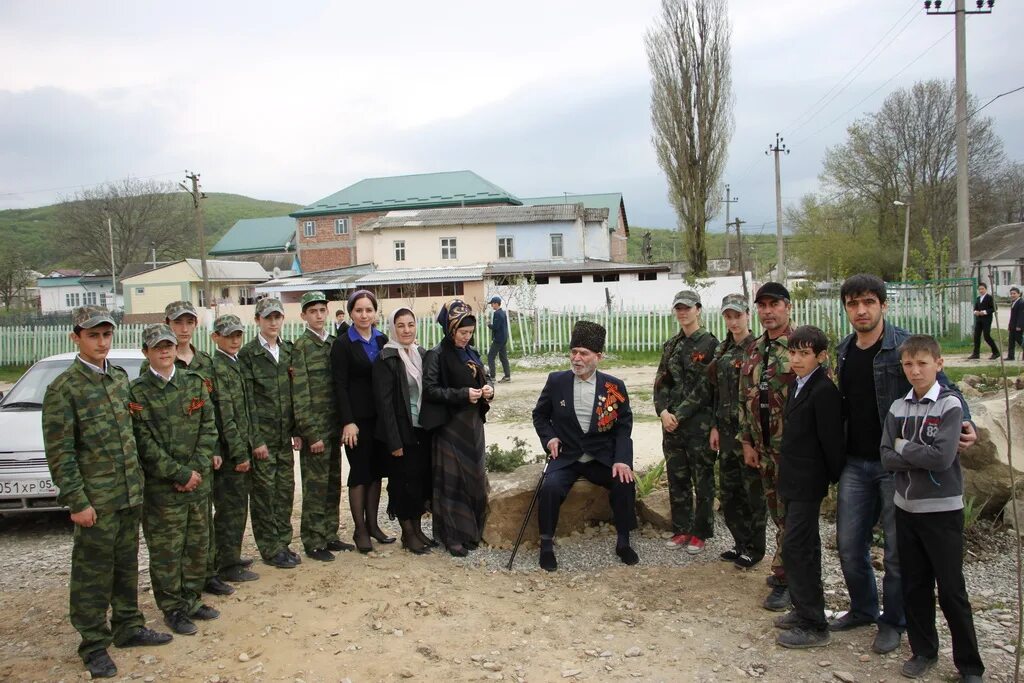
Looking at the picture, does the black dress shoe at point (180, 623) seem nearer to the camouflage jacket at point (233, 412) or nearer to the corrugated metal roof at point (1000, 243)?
the camouflage jacket at point (233, 412)

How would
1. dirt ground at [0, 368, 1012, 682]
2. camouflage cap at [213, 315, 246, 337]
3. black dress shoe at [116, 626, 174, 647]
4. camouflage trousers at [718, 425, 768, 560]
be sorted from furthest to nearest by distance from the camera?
Answer: camouflage cap at [213, 315, 246, 337] < camouflage trousers at [718, 425, 768, 560] < black dress shoe at [116, 626, 174, 647] < dirt ground at [0, 368, 1012, 682]

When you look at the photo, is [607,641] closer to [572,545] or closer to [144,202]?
[572,545]

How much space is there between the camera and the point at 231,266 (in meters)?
48.1

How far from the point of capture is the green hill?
303ft

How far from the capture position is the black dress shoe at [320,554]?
17.2 feet

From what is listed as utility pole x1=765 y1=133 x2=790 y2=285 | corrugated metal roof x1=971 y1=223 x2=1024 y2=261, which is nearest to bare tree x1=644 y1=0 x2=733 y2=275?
utility pole x1=765 y1=133 x2=790 y2=285

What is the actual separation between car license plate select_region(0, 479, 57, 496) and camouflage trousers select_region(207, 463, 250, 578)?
6.81 feet

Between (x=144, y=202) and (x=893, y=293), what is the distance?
194 ft

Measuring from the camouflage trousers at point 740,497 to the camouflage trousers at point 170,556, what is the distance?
11.4ft

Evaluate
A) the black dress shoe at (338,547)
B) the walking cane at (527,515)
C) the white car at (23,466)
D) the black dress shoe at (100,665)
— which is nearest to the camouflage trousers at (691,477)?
the walking cane at (527,515)

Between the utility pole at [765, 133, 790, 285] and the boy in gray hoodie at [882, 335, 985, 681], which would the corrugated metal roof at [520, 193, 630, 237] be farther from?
the boy in gray hoodie at [882, 335, 985, 681]

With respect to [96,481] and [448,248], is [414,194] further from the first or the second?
[96,481]

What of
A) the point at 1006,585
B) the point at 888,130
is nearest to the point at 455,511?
the point at 1006,585

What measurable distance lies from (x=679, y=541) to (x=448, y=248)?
3570 centimetres
